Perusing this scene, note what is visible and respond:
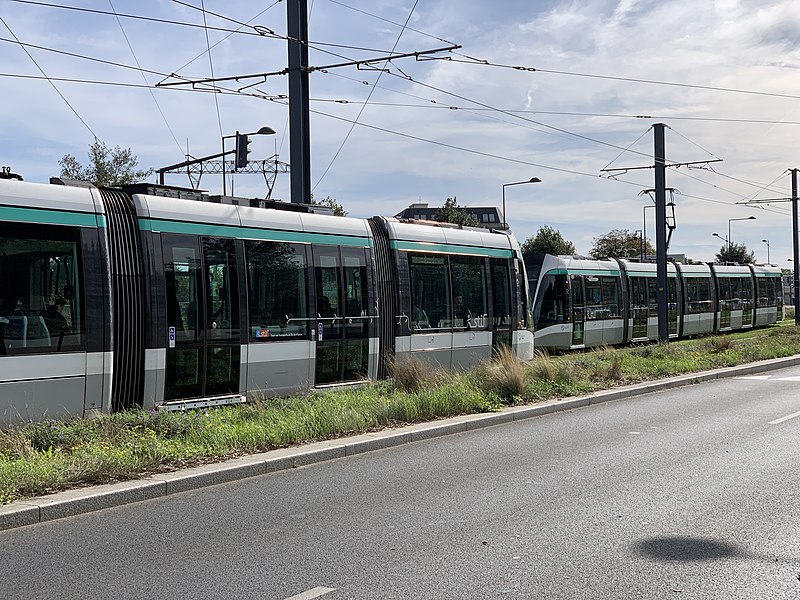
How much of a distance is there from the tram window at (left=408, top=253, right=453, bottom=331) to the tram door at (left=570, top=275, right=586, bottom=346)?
36.4ft

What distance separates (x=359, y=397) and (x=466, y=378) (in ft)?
7.66

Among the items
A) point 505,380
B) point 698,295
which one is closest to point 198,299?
point 505,380

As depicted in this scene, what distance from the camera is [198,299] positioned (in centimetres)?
1223

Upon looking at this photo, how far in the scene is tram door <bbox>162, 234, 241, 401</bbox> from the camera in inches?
468

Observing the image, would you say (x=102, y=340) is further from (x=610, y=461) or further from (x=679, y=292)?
(x=679, y=292)

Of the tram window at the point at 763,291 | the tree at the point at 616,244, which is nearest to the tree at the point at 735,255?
the tree at the point at 616,244

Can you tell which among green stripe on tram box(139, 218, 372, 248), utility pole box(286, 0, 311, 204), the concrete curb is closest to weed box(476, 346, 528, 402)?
the concrete curb

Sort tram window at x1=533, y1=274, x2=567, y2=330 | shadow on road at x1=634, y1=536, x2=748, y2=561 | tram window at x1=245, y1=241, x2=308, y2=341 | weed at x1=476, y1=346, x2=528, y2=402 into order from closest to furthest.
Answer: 1. shadow on road at x1=634, y1=536, x2=748, y2=561
2. tram window at x1=245, y1=241, x2=308, y2=341
3. weed at x1=476, y1=346, x2=528, y2=402
4. tram window at x1=533, y1=274, x2=567, y2=330

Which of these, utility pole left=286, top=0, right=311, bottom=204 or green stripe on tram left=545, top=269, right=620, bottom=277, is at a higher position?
utility pole left=286, top=0, right=311, bottom=204

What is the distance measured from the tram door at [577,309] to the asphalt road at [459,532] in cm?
1731

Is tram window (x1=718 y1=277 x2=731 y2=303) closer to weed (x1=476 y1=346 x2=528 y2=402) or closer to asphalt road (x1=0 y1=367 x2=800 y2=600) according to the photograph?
weed (x1=476 y1=346 x2=528 y2=402)

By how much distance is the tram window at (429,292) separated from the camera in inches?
650

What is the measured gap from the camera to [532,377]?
50.3 ft

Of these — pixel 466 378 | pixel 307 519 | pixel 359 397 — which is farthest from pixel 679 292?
pixel 307 519
